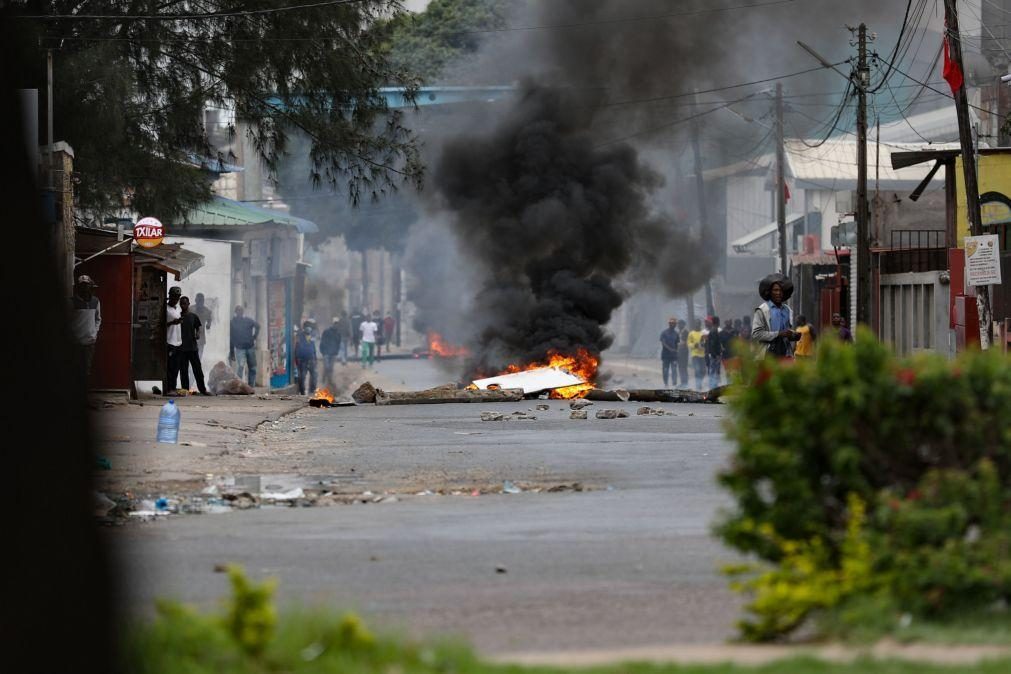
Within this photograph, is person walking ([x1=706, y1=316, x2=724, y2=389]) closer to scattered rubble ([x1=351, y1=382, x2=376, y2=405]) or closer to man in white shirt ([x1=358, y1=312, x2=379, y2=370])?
man in white shirt ([x1=358, y1=312, x2=379, y2=370])

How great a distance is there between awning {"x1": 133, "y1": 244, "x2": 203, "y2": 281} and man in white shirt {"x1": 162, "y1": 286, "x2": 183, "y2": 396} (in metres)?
0.57

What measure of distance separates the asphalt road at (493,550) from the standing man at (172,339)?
12.3 meters

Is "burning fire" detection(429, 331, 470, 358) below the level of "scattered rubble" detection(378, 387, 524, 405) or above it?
above

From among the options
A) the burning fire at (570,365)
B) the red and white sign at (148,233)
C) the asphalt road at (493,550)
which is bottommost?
the asphalt road at (493,550)

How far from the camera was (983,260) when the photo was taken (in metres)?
22.2

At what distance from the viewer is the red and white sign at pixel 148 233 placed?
79.7 feet

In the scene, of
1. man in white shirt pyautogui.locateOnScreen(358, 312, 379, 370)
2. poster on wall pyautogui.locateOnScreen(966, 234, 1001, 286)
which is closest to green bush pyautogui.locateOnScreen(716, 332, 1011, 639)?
poster on wall pyautogui.locateOnScreen(966, 234, 1001, 286)

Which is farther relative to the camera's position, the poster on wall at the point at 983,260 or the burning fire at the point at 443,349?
the burning fire at the point at 443,349

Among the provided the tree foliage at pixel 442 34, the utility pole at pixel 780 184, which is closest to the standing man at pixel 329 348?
the utility pole at pixel 780 184

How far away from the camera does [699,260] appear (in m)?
38.4

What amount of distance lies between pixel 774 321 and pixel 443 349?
25.2 meters

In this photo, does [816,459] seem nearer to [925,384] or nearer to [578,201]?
[925,384]

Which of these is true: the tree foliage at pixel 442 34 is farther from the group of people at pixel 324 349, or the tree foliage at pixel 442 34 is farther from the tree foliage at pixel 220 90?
the tree foliage at pixel 220 90

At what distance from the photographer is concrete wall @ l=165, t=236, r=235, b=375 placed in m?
38.4
